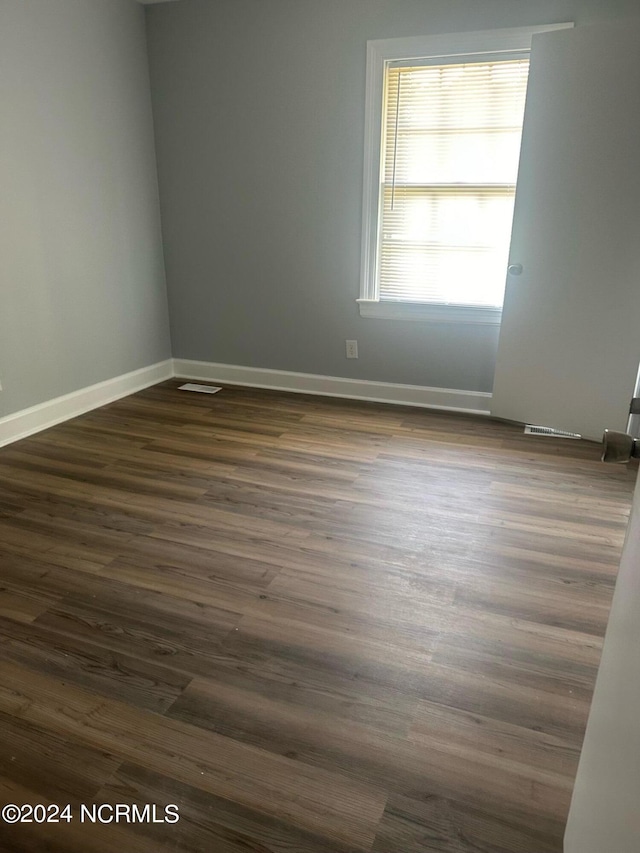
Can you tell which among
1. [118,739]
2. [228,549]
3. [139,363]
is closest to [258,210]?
[139,363]

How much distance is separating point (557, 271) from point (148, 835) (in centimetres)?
316

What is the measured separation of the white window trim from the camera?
3.22 metres

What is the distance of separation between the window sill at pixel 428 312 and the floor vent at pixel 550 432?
68 centimetres

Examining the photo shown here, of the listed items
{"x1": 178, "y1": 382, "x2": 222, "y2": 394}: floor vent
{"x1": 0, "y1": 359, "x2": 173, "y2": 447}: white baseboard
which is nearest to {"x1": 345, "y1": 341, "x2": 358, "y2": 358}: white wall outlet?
{"x1": 178, "y1": 382, "x2": 222, "y2": 394}: floor vent

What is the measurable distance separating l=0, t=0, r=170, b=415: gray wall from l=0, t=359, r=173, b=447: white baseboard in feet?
0.17

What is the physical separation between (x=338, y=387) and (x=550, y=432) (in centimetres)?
144

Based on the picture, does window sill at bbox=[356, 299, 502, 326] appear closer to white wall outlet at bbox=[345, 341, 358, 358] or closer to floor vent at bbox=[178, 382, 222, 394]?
white wall outlet at bbox=[345, 341, 358, 358]

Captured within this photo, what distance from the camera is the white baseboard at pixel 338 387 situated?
387 cm

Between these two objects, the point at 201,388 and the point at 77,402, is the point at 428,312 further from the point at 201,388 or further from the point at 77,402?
the point at 77,402

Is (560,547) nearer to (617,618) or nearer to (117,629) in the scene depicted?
(617,618)

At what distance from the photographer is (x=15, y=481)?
9.31 feet

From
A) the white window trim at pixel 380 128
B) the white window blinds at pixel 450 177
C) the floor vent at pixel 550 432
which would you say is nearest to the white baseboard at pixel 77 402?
the white window trim at pixel 380 128

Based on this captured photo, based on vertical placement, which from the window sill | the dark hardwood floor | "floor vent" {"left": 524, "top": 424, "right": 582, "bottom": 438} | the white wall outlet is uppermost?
the window sill

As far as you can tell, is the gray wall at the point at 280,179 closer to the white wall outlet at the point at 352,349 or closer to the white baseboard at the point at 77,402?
the white wall outlet at the point at 352,349
